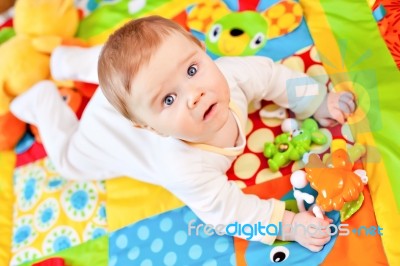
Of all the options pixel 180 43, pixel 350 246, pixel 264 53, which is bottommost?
pixel 350 246

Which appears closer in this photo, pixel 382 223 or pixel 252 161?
pixel 382 223

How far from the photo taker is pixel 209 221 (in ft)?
2.89

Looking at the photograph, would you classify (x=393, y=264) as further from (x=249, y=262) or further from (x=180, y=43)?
(x=180, y=43)

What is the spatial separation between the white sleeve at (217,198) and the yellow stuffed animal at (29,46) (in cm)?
51

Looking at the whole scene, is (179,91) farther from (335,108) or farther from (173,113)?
(335,108)

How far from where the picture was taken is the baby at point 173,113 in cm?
73

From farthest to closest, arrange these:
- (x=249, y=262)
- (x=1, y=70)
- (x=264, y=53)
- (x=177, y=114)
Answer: (x=1, y=70) → (x=264, y=53) → (x=249, y=262) → (x=177, y=114)

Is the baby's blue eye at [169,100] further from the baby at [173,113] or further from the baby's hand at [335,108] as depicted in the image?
the baby's hand at [335,108]

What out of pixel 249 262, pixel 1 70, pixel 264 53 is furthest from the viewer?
pixel 1 70

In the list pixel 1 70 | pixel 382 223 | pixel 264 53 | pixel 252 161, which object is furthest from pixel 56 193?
pixel 382 223

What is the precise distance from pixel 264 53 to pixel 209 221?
1.29ft

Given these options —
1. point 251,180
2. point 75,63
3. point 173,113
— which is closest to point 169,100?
point 173,113

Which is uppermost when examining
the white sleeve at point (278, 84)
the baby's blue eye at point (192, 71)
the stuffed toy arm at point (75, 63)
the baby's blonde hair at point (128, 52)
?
the baby's blonde hair at point (128, 52)

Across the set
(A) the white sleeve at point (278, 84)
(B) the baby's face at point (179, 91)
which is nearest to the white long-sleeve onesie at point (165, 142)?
(A) the white sleeve at point (278, 84)
